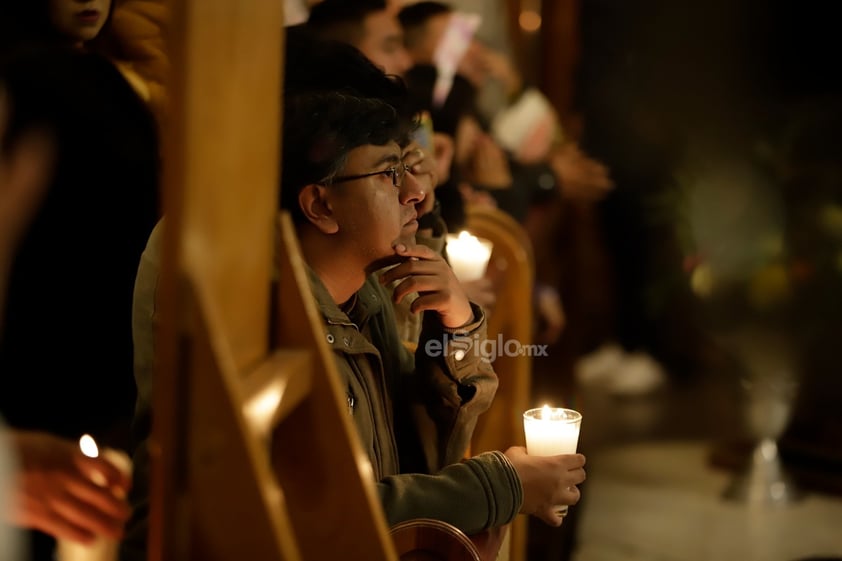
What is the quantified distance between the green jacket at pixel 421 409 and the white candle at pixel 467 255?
0.47 ft

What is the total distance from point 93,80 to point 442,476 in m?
0.68

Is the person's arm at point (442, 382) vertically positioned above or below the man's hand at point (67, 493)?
above

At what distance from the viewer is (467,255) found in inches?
47.7

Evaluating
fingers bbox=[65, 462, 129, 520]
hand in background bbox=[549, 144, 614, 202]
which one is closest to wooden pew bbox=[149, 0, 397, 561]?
fingers bbox=[65, 462, 129, 520]

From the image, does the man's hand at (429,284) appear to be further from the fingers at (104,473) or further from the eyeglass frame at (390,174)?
the fingers at (104,473)

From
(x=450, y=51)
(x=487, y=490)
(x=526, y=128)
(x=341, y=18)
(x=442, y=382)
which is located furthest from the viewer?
(x=526, y=128)

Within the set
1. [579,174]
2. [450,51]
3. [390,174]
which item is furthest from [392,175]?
[579,174]

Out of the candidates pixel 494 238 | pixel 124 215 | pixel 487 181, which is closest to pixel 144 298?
pixel 124 215

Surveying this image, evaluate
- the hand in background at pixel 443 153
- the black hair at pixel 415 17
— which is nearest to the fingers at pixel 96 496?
the hand in background at pixel 443 153

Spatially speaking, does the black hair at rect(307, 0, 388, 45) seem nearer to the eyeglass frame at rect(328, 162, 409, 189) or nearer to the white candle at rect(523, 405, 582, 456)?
the eyeglass frame at rect(328, 162, 409, 189)

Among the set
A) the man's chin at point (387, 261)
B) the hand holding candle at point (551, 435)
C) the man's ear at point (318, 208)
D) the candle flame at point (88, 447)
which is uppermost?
the man's ear at point (318, 208)

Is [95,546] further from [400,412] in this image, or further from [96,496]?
[400,412]

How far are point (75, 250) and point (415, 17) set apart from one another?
1028mm

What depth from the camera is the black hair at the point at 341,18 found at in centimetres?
117
